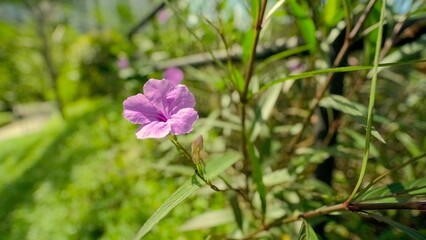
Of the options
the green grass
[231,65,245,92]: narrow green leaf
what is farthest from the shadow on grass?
[231,65,245,92]: narrow green leaf

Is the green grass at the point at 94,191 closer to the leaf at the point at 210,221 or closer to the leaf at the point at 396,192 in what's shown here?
the leaf at the point at 210,221

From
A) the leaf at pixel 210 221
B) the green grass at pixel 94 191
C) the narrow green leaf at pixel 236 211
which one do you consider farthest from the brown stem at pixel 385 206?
the green grass at pixel 94 191

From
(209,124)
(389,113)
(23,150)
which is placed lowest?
(23,150)

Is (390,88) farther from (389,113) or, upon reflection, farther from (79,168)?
(79,168)

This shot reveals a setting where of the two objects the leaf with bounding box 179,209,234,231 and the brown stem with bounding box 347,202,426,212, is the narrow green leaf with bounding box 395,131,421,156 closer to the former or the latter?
the leaf with bounding box 179,209,234,231

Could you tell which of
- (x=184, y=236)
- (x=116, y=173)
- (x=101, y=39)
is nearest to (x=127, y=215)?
(x=184, y=236)

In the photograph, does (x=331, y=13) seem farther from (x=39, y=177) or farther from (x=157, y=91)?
(x=39, y=177)
